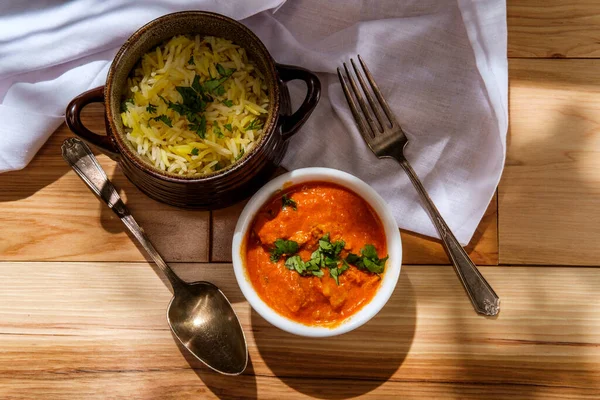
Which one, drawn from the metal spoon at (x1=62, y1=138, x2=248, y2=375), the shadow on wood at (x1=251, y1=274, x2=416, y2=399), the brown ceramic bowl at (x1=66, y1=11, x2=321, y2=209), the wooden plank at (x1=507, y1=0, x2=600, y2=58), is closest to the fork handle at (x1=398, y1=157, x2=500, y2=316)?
the shadow on wood at (x1=251, y1=274, x2=416, y2=399)

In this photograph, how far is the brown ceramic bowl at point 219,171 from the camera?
54.6 inches

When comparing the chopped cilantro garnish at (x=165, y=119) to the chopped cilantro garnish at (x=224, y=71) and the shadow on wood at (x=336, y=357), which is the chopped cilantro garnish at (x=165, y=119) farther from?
the shadow on wood at (x=336, y=357)

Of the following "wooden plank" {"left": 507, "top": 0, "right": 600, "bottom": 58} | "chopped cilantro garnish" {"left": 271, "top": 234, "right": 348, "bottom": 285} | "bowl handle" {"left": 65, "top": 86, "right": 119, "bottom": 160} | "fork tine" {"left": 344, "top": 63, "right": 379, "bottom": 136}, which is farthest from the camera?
"wooden plank" {"left": 507, "top": 0, "right": 600, "bottom": 58}

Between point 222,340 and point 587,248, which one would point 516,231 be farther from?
point 222,340

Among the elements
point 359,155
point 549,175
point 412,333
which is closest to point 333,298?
point 412,333

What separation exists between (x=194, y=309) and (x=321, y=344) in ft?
1.10

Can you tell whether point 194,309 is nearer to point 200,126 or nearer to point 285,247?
point 285,247

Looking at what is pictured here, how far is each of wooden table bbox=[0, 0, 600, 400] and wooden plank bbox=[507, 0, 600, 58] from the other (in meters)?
0.05

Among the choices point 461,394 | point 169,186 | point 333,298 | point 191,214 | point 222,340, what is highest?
point 169,186

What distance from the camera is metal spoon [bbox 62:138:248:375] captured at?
1586 millimetres

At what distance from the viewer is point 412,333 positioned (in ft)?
5.41

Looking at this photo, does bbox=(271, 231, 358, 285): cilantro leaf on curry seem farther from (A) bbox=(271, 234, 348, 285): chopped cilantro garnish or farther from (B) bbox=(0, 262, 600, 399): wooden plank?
(B) bbox=(0, 262, 600, 399): wooden plank

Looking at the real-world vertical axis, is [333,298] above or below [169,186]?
below

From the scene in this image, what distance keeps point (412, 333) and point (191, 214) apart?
65cm
